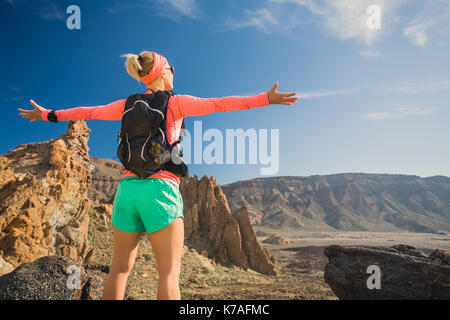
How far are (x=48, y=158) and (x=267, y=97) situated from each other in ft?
48.3

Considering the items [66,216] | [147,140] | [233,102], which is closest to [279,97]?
[233,102]

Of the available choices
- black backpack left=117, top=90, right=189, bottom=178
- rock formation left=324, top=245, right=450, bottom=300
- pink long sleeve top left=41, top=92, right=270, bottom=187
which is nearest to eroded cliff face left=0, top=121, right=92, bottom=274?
Answer: black backpack left=117, top=90, right=189, bottom=178

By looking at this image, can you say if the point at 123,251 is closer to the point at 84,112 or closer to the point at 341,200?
the point at 84,112

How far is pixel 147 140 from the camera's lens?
2.13 m

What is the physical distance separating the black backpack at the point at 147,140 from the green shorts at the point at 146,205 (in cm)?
11

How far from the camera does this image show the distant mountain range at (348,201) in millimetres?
125062

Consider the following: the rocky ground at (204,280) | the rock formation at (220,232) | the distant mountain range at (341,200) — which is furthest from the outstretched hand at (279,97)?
the distant mountain range at (341,200)

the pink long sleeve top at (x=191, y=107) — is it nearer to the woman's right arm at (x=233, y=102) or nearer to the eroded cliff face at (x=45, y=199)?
the woman's right arm at (x=233, y=102)

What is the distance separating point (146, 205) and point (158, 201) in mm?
97

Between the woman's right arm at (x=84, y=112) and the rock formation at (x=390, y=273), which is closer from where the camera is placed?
the woman's right arm at (x=84, y=112)

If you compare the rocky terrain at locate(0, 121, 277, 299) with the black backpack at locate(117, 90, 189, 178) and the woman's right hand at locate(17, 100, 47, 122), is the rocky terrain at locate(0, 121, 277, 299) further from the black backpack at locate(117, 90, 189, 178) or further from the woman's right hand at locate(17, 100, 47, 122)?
the black backpack at locate(117, 90, 189, 178)

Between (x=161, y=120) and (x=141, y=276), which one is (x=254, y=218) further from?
(x=161, y=120)

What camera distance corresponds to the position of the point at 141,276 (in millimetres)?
17312
